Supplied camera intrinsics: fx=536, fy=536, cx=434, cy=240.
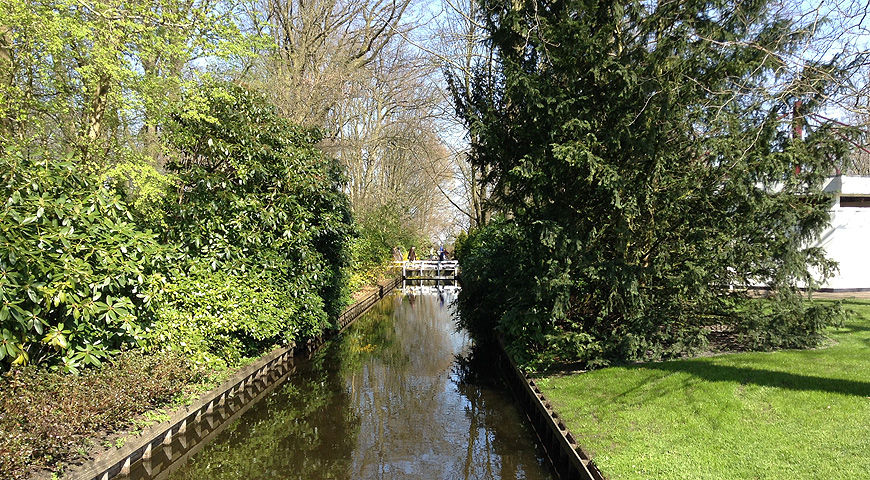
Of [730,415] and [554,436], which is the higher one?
[730,415]

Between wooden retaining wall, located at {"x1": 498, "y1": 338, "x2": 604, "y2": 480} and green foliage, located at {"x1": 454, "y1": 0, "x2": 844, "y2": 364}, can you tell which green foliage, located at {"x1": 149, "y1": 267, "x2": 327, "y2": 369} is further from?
wooden retaining wall, located at {"x1": 498, "y1": 338, "x2": 604, "y2": 480}

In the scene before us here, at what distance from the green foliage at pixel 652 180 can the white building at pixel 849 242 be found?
9026 millimetres

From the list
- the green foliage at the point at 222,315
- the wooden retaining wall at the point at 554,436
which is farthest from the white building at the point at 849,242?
the green foliage at the point at 222,315

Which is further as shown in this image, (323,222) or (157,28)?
(323,222)

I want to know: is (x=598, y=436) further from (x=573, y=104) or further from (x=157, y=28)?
(x=157, y=28)

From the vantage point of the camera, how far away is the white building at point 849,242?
16172mm

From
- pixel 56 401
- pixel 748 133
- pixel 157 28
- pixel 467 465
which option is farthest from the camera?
pixel 157 28

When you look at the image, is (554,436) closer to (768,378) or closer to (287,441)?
(768,378)

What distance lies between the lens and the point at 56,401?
5523mm

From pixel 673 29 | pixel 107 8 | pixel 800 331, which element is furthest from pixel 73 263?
pixel 800 331

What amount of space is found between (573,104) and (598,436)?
5.09 meters

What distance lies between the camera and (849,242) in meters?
16.2

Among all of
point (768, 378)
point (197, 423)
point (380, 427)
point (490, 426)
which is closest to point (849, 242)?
point (768, 378)

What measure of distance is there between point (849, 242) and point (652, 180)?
1211 centimetres
